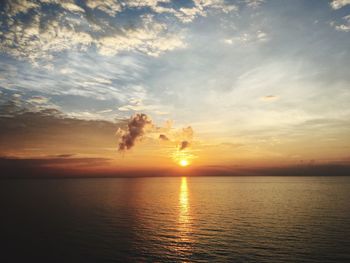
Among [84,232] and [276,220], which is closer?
[84,232]

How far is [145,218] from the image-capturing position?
3243 inches

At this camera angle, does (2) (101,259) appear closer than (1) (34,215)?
Yes

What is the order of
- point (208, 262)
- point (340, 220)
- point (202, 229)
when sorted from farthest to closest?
point (340, 220)
point (202, 229)
point (208, 262)

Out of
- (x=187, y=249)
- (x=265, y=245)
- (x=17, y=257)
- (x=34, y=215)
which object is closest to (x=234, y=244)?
(x=265, y=245)

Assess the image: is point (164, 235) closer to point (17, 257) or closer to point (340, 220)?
point (17, 257)

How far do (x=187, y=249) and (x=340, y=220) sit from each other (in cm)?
4946

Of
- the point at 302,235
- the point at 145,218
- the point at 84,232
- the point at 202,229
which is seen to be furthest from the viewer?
the point at 145,218

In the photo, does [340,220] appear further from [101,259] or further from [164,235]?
[101,259]

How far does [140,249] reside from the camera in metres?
48.6

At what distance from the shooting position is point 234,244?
50781 mm

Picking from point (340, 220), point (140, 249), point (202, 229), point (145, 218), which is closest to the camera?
point (140, 249)

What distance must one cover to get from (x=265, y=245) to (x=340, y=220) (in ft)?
121

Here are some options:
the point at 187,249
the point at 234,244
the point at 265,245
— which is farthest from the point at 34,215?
the point at 265,245

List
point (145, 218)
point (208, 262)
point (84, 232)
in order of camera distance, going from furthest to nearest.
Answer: point (145, 218), point (84, 232), point (208, 262)
